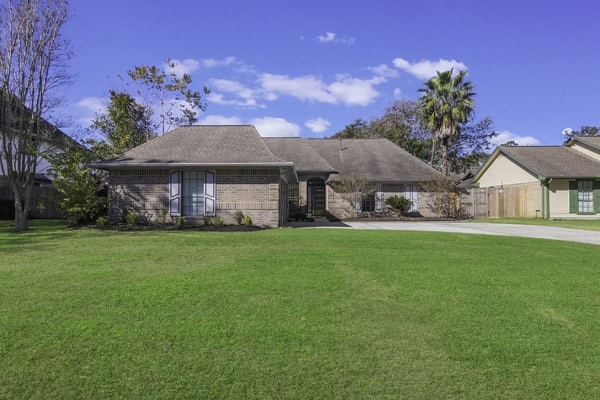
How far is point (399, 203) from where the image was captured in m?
24.5

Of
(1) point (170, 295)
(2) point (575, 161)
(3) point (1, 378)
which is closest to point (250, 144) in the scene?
(1) point (170, 295)

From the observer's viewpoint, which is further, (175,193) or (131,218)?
(175,193)

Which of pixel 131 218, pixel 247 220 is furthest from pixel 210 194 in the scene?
pixel 131 218

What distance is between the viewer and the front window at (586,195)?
24453 mm

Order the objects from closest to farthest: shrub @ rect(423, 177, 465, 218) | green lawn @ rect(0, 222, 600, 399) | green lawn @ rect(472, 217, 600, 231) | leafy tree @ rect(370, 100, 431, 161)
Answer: green lawn @ rect(0, 222, 600, 399)
green lawn @ rect(472, 217, 600, 231)
shrub @ rect(423, 177, 465, 218)
leafy tree @ rect(370, 100, 431, 161)

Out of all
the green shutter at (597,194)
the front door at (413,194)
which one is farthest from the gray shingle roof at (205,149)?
the green shutter at (597,194)

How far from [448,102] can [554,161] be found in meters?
8.90

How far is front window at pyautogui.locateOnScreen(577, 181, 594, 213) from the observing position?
2445 centimetres

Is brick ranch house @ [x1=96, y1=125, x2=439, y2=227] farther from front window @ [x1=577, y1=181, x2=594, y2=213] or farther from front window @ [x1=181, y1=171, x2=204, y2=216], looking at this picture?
front window @ [x1=577, y1=181, x2=594, y2=213]

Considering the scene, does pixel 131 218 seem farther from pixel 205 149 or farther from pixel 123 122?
pixel 123 122

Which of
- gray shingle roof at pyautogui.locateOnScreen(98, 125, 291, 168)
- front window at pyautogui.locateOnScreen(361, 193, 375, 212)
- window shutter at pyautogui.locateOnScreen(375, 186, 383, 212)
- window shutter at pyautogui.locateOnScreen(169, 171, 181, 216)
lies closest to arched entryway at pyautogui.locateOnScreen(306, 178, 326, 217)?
front window at pyautogui.locateOnScreen(361, 193, 375, 212)

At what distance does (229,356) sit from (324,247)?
6466 millimetres

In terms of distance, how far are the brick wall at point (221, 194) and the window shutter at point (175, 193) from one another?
16 centimetres

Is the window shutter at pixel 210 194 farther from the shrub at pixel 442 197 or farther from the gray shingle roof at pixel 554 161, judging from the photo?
the gray shingle roof at pixel 554 161
